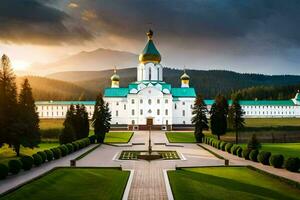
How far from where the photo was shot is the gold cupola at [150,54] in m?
72.9

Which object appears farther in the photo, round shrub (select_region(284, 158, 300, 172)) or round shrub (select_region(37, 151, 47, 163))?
round shrub (select_region(37, 151, 47, 163))

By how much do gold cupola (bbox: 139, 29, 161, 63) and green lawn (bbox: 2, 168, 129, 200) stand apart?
49193 mm

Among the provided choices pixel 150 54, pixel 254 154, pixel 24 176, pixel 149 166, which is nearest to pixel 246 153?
pixel 254 154

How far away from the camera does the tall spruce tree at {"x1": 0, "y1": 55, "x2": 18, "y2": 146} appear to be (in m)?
34.5

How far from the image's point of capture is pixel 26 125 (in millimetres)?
35250

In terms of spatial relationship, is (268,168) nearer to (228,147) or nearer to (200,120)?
(228,147)

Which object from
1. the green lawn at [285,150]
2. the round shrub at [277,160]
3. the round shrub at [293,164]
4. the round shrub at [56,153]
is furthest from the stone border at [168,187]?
the green lawn at [285,150]

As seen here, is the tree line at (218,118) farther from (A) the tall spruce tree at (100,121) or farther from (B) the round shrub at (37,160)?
(B) the round shrub at (37,160)

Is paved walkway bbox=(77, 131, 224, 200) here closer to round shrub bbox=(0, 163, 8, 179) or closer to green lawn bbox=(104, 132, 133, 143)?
round shrub bbox=(0, 163, 8, 179)

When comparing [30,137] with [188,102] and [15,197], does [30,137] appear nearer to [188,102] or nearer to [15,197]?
[15,197]

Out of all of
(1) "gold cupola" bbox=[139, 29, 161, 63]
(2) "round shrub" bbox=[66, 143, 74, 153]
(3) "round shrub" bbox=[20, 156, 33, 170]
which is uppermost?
(1) "gold cupola" bbox=[139, 29, 161, 63]

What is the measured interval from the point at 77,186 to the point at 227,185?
23.8 ft

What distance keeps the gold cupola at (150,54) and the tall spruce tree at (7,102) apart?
A: 3802 centimetres

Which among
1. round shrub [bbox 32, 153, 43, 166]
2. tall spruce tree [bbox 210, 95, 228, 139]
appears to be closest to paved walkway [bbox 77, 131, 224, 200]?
round shrub [bbox 32, 153, 43, 166]
